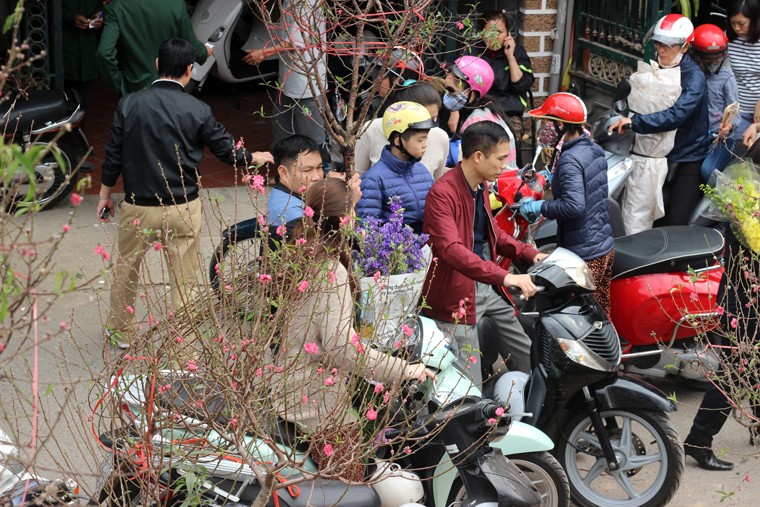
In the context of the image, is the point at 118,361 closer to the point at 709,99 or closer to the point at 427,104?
the point at 427,104

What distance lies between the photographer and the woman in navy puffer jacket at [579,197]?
20.0 ft

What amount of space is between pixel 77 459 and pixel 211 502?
83.5 inches

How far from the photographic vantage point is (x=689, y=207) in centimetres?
800

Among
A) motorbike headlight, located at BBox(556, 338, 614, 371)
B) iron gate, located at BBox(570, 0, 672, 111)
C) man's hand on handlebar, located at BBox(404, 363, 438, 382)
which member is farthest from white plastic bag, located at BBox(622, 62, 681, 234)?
man's hand on handlebar, located at BBox(404, 363, 438, 382)

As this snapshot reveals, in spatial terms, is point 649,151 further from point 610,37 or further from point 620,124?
point 610,37

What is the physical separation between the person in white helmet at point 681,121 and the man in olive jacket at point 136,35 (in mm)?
3307

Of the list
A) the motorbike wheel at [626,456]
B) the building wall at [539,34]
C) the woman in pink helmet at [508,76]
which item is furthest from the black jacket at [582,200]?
the building wall at [539,34]

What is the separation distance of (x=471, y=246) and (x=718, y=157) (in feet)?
9.90

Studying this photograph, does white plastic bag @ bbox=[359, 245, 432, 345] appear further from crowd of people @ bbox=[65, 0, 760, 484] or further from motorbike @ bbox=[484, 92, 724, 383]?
motorbike @ bbox=[484, 92, 724, 383]

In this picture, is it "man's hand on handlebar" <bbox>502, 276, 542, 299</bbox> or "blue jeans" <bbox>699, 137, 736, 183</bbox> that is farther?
"blue jeans" <bbox>699, 137, 736, 183</bbox>

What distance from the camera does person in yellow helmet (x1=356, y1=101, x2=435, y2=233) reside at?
5812 mm

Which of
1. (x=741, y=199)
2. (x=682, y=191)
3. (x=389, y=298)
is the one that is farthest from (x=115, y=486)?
(x=682, y=191)

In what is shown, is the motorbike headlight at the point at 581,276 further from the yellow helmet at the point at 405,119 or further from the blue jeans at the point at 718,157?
the blue jeans at the point at 718,157

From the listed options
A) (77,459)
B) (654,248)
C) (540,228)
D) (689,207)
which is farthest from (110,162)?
(689,207)
